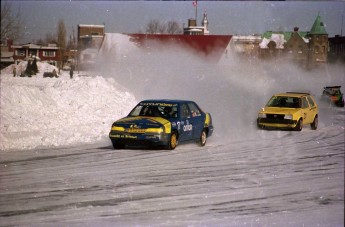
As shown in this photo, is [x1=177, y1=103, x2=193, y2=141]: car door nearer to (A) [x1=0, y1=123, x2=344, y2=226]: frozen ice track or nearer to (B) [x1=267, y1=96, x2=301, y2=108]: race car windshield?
(A) [x1=0, y1=123, x2=344, y2=226]: frozen ice track

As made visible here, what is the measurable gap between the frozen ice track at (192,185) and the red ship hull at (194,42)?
Answer: 5.98 feet

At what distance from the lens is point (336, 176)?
260 inches

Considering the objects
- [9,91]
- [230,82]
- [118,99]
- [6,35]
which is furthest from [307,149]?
[9,91]

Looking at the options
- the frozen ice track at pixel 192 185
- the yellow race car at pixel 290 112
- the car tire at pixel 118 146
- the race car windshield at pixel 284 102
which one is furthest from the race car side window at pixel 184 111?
the race car windshield at pixel 284 102

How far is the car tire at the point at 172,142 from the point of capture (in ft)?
35.3

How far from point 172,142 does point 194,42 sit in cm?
218

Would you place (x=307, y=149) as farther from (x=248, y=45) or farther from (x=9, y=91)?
(x=9, y=91)

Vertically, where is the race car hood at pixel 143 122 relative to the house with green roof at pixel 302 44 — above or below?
below

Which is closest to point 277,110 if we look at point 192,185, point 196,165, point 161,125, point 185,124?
point 196,165

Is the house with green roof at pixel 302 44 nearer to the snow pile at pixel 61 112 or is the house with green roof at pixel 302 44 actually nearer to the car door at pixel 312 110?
the car door at pixel 312 110

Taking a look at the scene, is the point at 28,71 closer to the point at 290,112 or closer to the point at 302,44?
the point at 290,112

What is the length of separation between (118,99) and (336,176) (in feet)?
41.1

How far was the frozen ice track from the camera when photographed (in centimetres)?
661

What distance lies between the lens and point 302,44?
7820mm
